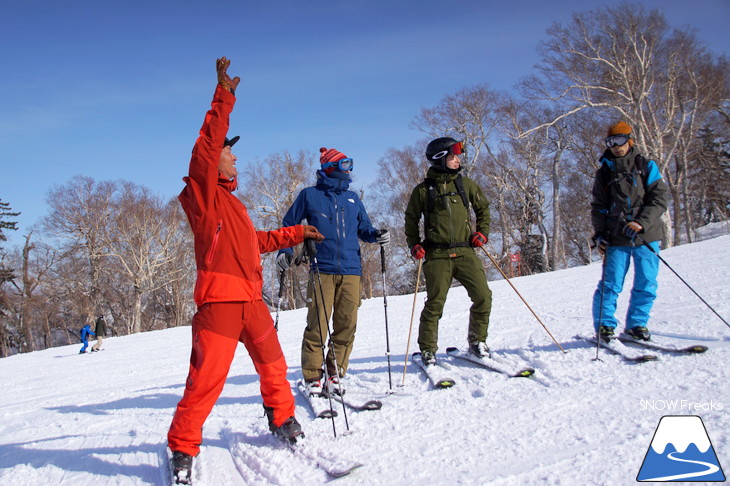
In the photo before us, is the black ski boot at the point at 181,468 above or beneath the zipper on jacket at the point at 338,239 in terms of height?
beneath

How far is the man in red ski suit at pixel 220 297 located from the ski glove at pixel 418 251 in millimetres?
1771

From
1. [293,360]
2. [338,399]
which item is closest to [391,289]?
[293,360]

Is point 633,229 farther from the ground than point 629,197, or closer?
closer

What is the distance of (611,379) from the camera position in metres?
3.29

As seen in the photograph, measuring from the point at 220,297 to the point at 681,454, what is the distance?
244 centimetres

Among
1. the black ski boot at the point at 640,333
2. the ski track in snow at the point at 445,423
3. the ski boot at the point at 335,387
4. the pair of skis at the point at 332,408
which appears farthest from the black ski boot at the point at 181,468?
the black ski boot at the point at 640,333

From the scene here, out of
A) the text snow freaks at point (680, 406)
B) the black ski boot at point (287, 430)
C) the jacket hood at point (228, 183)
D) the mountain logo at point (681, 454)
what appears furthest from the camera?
the jacket hood at point (228, 183)

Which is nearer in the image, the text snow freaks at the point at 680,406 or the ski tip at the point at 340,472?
the ski tip at the point at 340,472

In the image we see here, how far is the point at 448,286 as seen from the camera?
4.16m

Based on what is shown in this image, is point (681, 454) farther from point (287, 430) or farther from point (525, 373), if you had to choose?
point (287, 430)

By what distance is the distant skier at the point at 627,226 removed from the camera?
405 cm

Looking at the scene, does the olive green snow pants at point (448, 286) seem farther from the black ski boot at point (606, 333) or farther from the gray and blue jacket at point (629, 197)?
the gray and blue jacket at point (629, 197)

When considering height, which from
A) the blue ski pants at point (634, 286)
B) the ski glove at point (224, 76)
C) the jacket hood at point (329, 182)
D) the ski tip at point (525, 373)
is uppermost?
the ski glove at point (224, 76)

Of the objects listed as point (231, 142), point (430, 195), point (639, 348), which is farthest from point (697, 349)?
point (231, 142)
